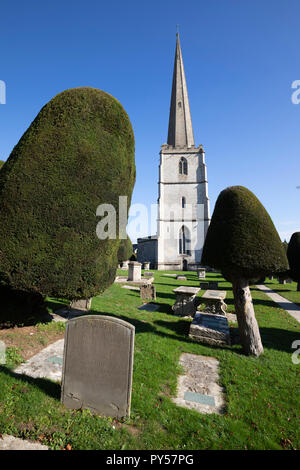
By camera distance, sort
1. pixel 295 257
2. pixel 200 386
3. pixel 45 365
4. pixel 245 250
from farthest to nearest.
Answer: pixel 295 257
pixel 245 250
pixel 45 365
pixel 200 386

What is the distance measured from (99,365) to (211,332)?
416 cm

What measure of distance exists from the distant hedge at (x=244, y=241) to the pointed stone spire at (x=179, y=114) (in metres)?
39.8

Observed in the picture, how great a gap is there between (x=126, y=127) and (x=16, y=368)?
689cm

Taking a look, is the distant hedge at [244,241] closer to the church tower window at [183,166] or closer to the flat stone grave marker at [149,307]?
the flat stone grave marker at [149,307]

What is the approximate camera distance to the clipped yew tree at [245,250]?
534 cm

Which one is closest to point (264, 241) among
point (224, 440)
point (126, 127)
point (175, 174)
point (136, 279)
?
point (224, 440)

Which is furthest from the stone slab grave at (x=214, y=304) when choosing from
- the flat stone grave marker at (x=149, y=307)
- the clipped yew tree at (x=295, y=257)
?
the clipped yew tree at (x=295, y=257)

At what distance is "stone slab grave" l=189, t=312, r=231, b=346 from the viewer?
6.02 metres

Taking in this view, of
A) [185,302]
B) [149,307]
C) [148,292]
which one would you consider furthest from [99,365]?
[148,292]

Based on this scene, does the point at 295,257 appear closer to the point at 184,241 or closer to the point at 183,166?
the point at 184,241

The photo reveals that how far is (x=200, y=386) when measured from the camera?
401 cm

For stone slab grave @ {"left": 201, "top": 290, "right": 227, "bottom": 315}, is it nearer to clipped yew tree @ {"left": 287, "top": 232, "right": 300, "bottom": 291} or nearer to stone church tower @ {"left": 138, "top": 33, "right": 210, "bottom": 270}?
clipped yew tree @ {"left": 287, "top": 232, "right": 300, "bottom": 291}

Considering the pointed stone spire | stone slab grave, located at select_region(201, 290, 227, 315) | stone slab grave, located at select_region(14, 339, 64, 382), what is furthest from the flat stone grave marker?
the pointed stone spire
